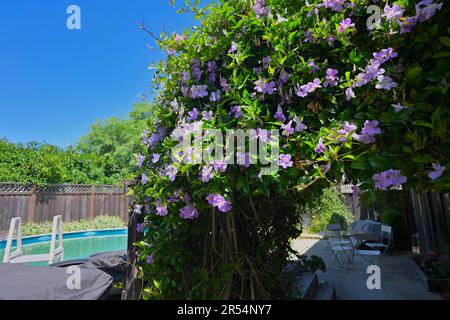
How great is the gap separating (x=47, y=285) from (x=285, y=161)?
58.7 inches

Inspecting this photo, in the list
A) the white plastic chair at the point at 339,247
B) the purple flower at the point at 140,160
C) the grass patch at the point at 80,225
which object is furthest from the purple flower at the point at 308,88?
the grass patch at the point at 80,225

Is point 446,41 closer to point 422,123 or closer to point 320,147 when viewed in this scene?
point 422,123

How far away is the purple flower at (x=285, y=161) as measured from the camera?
3.25ft

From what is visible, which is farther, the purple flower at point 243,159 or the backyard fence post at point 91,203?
the backyard fence post at point 91,203

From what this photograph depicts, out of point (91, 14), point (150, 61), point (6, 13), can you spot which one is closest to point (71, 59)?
point (6, 13)

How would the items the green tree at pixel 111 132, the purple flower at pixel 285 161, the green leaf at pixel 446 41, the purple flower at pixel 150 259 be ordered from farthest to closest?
1. the green tree at pixel 111 132
2. the purple flower at pixel 150 259
3. the purple flower at pixel 285 161
4. the green leaf at pixel 446 41

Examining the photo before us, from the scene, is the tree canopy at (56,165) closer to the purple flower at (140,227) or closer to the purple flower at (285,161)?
the purple flower at (140,227)

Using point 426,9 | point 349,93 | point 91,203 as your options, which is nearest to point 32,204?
point 91,203

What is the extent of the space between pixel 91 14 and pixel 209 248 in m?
2.20

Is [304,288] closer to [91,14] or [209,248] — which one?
[209,248]

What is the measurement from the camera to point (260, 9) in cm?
115

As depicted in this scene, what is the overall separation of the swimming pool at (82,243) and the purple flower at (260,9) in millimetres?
8779

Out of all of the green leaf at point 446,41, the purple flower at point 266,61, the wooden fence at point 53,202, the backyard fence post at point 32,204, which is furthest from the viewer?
the backyard fence post at point 32,204
